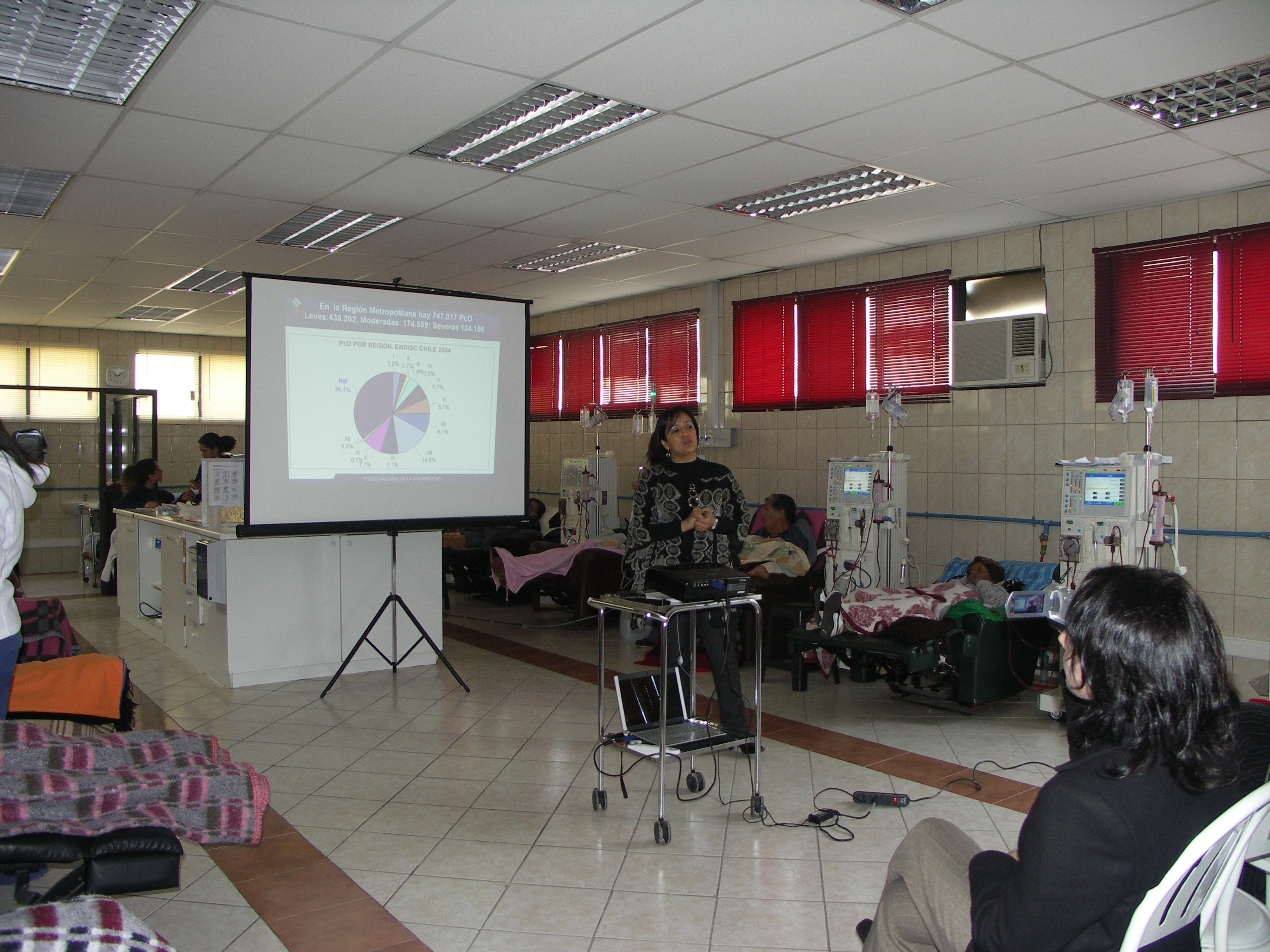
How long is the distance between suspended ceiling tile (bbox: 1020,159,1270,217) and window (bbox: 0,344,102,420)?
32.7ft

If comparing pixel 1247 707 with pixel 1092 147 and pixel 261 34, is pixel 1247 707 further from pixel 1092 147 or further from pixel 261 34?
pixel 261 34

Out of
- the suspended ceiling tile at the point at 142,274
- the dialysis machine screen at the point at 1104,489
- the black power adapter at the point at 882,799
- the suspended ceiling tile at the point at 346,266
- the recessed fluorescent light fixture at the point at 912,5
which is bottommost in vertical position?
the black power adapter at the point at 882,799

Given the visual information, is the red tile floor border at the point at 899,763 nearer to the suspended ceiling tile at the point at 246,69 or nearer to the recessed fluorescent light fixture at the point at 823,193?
the recessed fluorescent light fixture at the point at 823,193

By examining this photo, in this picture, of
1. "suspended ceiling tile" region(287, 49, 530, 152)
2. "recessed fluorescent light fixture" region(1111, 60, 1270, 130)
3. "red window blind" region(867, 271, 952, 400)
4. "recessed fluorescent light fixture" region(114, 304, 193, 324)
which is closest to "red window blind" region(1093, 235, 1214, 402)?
"red window blind" region(867, 271, 952, 400)

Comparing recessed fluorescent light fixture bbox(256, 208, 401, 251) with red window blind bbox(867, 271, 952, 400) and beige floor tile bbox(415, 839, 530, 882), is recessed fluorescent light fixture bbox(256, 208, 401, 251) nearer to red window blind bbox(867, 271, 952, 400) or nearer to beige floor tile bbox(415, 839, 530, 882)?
red window blind bbox(867, 271, 952, 400)

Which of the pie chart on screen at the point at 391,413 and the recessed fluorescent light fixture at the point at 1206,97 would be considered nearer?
the recessed fluorescent light fixture at the point at 1206,97

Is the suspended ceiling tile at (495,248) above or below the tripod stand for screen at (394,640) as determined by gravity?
above

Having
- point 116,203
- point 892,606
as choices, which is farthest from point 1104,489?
point 116,203

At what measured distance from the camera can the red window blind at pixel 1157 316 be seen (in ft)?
17.3

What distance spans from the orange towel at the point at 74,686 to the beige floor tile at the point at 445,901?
48.4 inches

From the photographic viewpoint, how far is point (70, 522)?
34.5 feet

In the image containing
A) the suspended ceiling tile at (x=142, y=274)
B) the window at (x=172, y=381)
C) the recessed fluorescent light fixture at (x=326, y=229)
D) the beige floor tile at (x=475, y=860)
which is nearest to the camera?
the beige floor tile at (x=475, y=860)

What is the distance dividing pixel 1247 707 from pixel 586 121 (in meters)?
3.53

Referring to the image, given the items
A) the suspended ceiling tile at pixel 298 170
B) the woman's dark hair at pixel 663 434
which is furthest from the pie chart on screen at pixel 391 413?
the woman's dark hair at pixel 663 434
